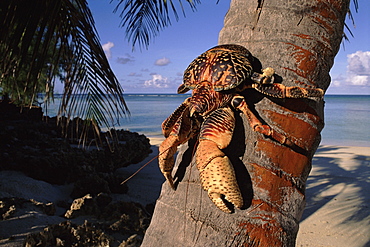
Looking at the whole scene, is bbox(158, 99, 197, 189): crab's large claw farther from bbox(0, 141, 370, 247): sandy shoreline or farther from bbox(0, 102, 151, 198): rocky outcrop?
bbox(0, 102, 151, 198): rocky outcrop

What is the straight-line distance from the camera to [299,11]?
1343 mm

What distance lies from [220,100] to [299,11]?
1.72 ft

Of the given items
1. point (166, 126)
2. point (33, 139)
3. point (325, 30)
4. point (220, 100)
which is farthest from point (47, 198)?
point (325, 30)

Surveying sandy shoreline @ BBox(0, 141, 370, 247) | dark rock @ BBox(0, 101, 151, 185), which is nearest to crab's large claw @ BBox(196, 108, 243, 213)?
sandy shoreline @ BBox(0, 141, 370, 247)

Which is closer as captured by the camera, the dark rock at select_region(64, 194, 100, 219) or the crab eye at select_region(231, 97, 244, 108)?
the crab eye at select_region(231, 97, 244, 108)

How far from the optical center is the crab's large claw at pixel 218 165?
3.77 ft

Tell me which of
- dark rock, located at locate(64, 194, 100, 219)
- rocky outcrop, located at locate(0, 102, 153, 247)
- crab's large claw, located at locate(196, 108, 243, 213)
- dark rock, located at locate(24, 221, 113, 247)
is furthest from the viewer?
dark rock, located at locate(64, 194, 100, 219)

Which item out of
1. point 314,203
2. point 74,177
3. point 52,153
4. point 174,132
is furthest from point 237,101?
point 314,203

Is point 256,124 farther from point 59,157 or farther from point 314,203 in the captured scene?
point 314,203

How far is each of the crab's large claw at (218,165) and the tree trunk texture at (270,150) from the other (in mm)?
69

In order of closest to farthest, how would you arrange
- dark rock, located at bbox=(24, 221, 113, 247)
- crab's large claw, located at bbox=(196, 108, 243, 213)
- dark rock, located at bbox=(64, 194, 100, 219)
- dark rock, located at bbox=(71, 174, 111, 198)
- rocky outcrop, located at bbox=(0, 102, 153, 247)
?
crab's large claw, located at bbox=(196, 108, 243, 213) → dark rock, located at bbox=(24, 221, 113, 247) → rocky outcrop, located at bbox=(0, 102, 153, 247) → dark rock, located at bbox=(64, 194, 100, 219) → dark rock, located at bbox=(71, 174, 111, 198)

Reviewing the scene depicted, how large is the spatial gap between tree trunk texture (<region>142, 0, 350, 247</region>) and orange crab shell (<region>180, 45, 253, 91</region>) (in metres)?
0.11

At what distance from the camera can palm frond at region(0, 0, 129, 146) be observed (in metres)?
2.17

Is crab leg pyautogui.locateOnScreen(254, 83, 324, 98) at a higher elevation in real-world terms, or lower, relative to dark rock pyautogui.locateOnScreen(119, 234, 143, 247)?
higher
